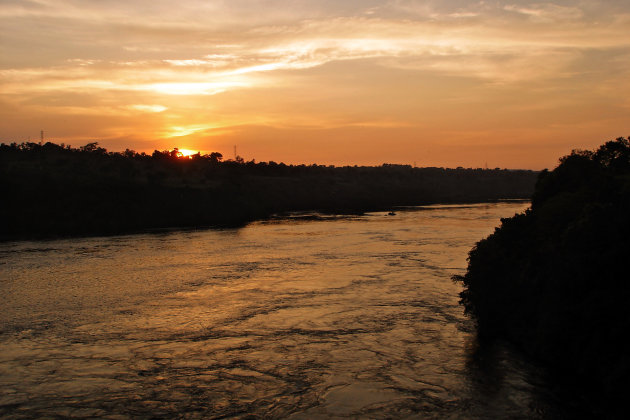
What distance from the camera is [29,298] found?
3128 cm

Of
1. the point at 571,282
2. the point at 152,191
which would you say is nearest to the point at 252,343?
the point at 571,282

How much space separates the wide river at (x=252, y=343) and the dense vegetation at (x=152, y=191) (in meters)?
28.3

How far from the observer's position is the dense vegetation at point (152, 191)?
238ft

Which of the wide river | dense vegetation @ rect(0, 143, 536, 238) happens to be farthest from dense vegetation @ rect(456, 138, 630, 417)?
dense vegetation @ rect(0, 143, 536, 238)

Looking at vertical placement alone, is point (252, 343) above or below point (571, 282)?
below

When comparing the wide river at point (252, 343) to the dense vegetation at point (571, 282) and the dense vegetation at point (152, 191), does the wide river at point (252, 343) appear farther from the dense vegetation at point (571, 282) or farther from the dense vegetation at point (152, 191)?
the dense vegetation at point (152, 191)

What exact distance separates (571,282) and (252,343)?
12.8 m

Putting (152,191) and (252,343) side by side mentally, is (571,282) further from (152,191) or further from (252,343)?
(152,191)

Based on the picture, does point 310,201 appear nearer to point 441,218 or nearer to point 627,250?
point 441,218

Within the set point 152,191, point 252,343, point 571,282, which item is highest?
point 152,191

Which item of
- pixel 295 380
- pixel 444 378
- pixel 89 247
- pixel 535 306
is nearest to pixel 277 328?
pixel 295 380

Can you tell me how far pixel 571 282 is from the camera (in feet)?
61.2

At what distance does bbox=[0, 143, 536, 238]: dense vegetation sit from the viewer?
7256 cm

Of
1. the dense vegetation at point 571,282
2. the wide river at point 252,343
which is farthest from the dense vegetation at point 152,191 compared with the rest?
the dense vegetation at point 571,282
